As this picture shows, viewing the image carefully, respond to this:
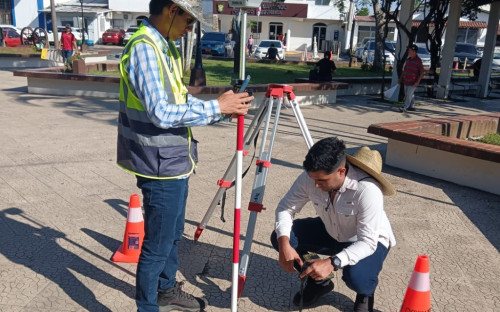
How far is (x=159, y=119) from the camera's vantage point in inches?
97.0

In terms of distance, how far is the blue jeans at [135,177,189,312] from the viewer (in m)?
2.73

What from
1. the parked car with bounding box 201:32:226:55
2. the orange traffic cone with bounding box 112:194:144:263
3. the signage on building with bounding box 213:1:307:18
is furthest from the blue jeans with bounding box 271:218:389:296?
the signage on building with bounding box 213:1:307:18

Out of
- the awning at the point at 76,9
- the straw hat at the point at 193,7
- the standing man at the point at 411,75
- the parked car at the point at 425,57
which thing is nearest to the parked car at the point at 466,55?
the parked car at the point at 425,57

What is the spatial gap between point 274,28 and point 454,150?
43.3 meters

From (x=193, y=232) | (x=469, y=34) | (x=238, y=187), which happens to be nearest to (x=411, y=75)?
(x=193, y=232)

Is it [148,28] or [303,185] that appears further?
[303,185]

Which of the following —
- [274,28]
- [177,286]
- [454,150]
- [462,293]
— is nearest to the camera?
[177,286]

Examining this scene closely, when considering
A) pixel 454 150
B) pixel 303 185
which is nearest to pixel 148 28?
pixel 303 185

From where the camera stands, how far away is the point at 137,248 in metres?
3.86

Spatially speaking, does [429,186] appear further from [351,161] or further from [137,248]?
[137,248]

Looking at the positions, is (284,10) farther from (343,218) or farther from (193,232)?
(343,218)

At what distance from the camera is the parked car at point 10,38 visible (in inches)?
1185

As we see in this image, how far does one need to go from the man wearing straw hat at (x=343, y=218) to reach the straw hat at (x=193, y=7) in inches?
37.8

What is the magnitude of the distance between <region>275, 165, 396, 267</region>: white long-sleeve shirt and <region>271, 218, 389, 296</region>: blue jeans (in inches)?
4.1
